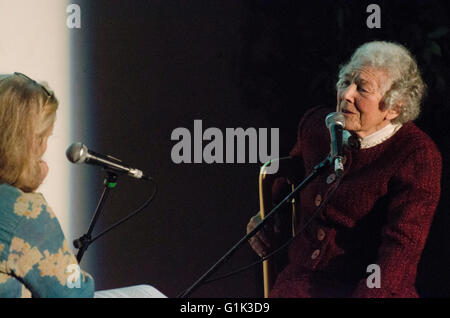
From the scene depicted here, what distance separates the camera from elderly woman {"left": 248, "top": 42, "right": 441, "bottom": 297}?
1950 mm

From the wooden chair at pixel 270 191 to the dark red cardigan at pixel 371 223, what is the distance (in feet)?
0.31

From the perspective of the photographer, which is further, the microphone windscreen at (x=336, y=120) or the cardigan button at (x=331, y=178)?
the cardigan button at (x=331, y=178)

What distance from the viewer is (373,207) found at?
2068mm

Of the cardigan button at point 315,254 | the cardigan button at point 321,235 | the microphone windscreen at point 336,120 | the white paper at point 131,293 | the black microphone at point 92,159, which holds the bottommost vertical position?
the white paper at point 131,293

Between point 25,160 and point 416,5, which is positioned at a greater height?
point 416,5

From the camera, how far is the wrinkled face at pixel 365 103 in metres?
2.13

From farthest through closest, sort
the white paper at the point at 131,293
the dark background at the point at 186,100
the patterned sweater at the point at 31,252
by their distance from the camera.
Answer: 1. the dark background at the point at 186,100
2. the white paper at the point at 131,293
3. the patterned sweater at the point at 31,252

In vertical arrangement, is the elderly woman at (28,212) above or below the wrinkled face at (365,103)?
below

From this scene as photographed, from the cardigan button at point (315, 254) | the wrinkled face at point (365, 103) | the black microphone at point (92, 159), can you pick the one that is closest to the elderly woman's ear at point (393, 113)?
the wrinkled face at point (365, 103)

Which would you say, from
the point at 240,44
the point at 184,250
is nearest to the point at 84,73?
Answer: the point at 240,44

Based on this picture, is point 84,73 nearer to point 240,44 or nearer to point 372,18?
point 240,44

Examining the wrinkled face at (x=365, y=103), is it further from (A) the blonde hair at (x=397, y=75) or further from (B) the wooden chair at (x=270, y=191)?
(B) the wooden chair at (x=270, y=191)

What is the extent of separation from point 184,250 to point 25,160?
1.70 metres

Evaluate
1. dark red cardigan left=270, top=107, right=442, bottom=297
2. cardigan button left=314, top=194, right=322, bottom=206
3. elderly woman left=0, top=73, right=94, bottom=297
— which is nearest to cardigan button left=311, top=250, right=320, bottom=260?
dark red cardigan left=270, top=107, right=442, bottom=297
